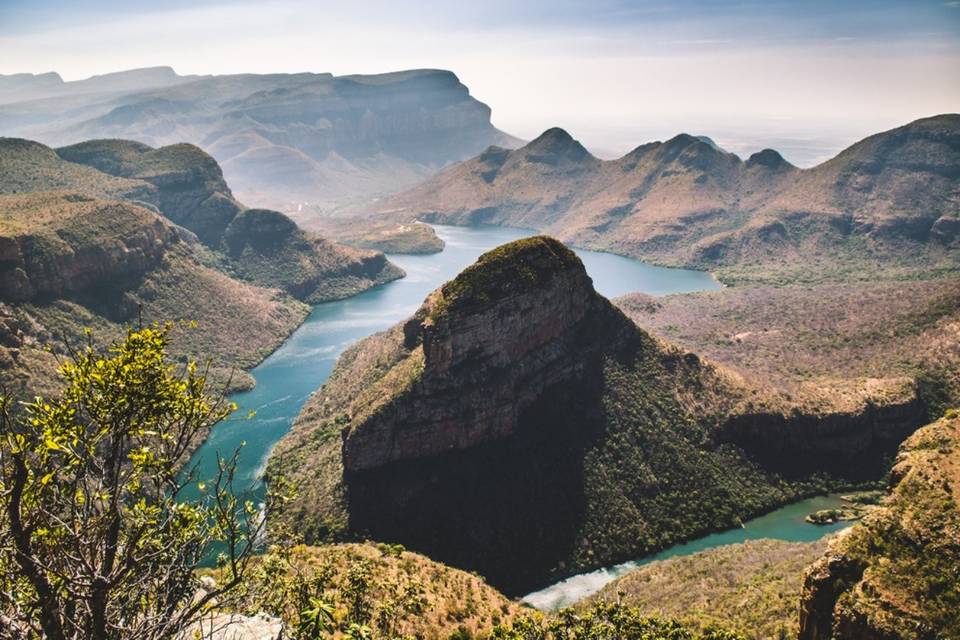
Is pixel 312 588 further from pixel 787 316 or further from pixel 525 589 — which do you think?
pixel 787 316

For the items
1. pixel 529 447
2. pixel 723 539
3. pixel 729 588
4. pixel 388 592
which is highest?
pixel 529 447

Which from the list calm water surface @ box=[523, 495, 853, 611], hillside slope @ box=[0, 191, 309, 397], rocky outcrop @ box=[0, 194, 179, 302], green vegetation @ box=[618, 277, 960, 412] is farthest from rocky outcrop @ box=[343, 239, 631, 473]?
rocky outcrop @ box=[0, 194, 179, 302]

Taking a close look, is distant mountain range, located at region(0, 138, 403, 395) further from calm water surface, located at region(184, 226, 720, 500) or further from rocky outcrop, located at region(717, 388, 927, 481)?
rocky outcrop, located at region(717, 388, 927, 481)

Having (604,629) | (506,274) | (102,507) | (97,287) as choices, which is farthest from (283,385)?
(102,507)

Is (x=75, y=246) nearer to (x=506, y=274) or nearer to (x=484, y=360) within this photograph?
(x=484, y=360)

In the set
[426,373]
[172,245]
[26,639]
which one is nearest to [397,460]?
[426,373]

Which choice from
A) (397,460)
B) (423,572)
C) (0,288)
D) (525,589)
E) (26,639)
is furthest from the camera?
(0,288)

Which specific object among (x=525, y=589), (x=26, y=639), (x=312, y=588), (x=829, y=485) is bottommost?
(x=525, y=589)

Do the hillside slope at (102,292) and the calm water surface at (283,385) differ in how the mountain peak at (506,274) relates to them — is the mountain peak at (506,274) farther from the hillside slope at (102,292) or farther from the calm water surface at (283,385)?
the hillside slope at (102,292)
